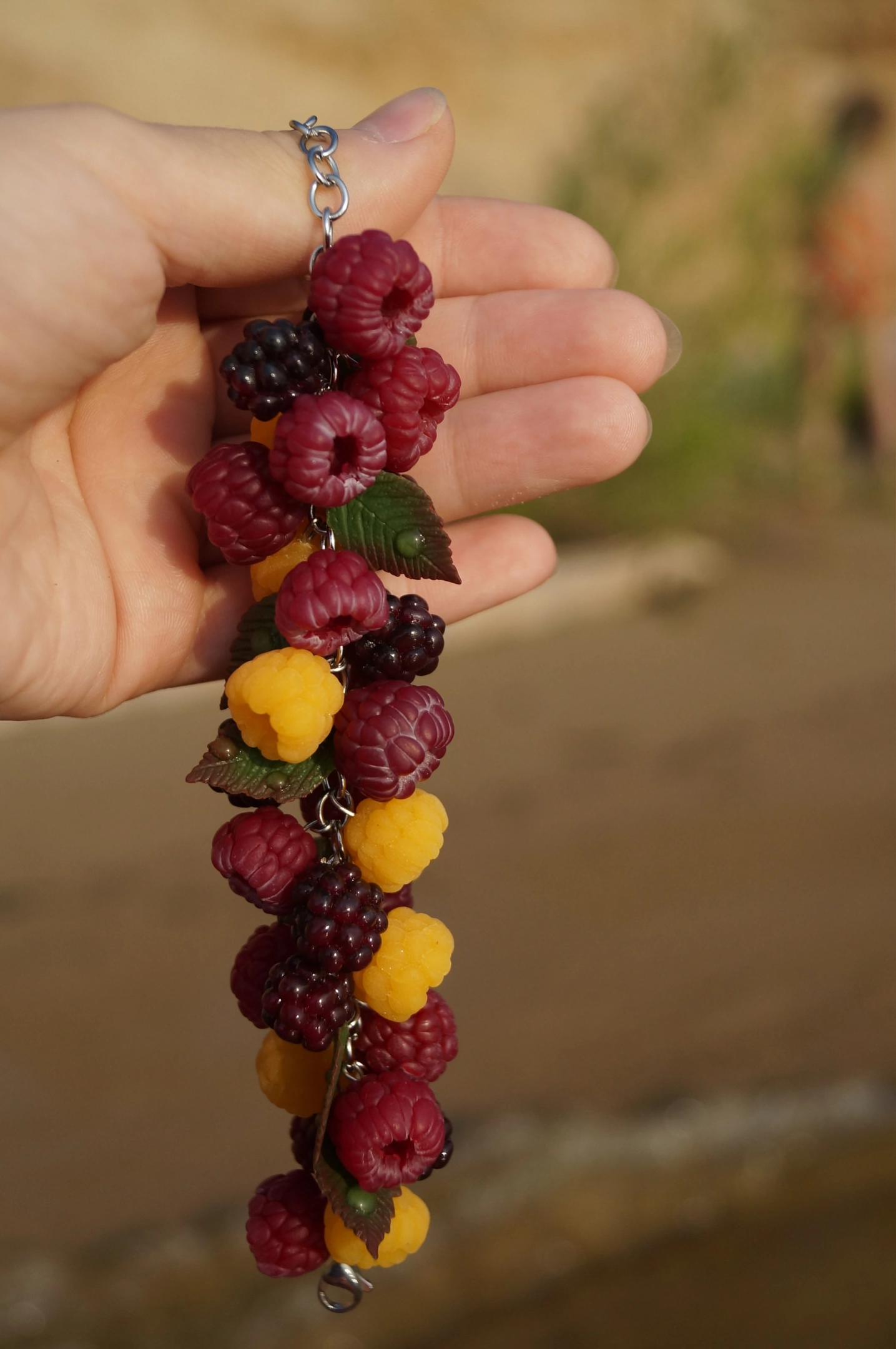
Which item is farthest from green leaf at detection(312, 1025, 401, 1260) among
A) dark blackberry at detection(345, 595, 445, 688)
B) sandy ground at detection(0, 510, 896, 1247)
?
sandy ground at detection(0, 510, 896, 1247)

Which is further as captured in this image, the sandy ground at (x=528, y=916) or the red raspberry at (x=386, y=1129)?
the sandy ground at (x=528, y=916)

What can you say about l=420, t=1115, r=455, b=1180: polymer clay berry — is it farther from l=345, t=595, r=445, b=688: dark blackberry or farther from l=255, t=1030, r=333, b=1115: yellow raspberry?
l=345, t=595, r=445, b=688: dark blackberry

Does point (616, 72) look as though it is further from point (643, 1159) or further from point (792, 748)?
point (643, 1159)

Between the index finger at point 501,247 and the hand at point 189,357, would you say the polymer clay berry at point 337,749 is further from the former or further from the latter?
the index finger at point 501,247

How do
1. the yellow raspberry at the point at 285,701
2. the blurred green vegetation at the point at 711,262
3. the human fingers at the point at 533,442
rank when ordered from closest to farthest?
the yellow raspberry at the point at 285,701 → the human fingers at the point at 533,442 → the blurred green vegetation at the point at 711,262

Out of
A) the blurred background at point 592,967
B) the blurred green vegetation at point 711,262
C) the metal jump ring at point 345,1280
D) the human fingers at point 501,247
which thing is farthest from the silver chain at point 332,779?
the blurred green vegetation at point 711,262

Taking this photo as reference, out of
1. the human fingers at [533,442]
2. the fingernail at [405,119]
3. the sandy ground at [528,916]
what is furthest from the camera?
the sandy ground at [528,916]

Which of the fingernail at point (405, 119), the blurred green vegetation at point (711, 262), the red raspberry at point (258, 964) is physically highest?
the blurred green vegetation at point (711, 262)
